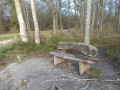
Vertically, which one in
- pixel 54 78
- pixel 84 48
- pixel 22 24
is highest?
pixel 22 24

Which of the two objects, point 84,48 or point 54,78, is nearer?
point 54,78

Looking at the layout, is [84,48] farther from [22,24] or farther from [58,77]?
[22,24]

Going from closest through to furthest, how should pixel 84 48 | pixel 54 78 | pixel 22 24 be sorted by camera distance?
pixel 54 78, pixel 84 48, pixel 22 24

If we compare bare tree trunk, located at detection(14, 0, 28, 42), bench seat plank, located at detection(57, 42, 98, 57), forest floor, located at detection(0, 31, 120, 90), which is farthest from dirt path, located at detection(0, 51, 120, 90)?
bare tree trunk, located at detection(14, 0, 28, 42)

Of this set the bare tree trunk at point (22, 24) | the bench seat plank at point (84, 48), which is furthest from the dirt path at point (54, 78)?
the bare tree trunk at point (22, 24)

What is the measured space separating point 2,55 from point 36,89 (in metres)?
3.48

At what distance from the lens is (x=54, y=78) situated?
117 inches

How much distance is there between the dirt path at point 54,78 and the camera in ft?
8.33

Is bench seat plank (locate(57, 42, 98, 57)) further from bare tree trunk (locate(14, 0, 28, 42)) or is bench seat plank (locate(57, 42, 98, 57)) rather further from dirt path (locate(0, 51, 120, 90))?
bare tree trunk (locate(14, 0, 28, 42))

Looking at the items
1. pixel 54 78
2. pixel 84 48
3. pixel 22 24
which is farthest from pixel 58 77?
pixel 22 24

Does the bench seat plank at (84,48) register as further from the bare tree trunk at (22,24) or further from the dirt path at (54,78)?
the bare tree trunk at (22,24)

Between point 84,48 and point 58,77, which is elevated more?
point 84,48

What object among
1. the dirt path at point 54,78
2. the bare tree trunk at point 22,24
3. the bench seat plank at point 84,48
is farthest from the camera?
the bare tree trunk at point 22,24

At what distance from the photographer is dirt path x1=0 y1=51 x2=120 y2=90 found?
2.54 m
